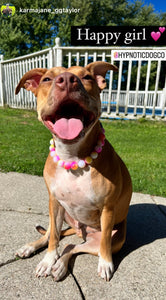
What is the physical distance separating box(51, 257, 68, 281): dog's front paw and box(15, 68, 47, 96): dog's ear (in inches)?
59.8

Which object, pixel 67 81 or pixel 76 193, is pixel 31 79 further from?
pixel 76 193

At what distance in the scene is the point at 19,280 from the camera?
1.76 metres

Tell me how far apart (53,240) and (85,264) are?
0.34 meters

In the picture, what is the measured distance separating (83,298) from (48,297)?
0.80 feet

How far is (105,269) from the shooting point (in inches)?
73.7

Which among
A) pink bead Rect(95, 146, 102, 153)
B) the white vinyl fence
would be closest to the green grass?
the white vinyl fence

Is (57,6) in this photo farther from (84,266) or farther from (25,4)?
(84,266)

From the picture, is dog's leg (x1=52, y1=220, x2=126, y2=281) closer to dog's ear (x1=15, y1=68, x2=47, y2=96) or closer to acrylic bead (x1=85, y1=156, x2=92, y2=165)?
acrylic bead (x1=85, y1=156, x2=92, y2=165)

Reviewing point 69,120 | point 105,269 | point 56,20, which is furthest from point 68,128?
point 56,20

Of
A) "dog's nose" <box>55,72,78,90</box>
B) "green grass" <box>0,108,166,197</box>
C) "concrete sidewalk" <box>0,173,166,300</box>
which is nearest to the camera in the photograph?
"dog's nose" <box>55,72,78,90</box>

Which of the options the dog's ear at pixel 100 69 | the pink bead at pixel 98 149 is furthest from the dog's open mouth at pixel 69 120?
the dog's ear at pixel 100 69

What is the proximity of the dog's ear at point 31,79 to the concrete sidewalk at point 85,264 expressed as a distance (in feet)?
4.63

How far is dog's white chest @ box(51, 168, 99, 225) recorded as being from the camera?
185 cm

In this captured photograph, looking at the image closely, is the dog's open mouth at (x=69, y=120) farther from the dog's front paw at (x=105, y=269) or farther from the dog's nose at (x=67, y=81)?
the dog's front paw at (x=105, y=269)
